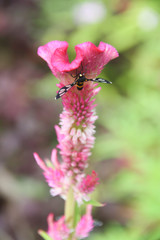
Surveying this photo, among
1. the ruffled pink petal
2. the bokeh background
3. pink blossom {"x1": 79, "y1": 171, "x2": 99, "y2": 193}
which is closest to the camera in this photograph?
the ruffled pink petal

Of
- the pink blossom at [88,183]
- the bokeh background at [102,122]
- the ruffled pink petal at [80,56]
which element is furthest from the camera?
the bokeh background at [102,122]

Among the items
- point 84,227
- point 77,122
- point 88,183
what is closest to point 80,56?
point 77,122

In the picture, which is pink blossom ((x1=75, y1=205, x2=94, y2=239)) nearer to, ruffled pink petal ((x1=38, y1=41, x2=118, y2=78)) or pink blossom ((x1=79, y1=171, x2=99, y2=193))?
pink blossom ((x1=79, y1=171, x2=99, y2=193))

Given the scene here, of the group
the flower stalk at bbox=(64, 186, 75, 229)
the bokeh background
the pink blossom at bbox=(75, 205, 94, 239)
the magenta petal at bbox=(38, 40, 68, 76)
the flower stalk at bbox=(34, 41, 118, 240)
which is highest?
the bokeh background

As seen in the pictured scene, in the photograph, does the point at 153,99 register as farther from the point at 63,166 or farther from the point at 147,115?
the point at 63,166

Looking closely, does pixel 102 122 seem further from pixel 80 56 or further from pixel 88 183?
pixel 80 56

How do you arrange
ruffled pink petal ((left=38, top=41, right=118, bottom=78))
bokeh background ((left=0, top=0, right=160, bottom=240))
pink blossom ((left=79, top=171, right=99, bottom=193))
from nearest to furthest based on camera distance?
ruffled pink petal ((left=38, top=41, right=118, bottom=78)), pink blossom ((left=79, top=171, right=99, bottom=193)), bokeh background ((left=0, top=0, right=160, bottom=240))

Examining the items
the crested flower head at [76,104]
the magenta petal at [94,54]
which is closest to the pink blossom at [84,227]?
the crested flower head at [76,104]

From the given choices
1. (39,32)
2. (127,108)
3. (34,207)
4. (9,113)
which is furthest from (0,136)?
(39,32)

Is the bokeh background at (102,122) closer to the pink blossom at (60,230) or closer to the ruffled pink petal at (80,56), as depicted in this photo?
the pink blossom at (60,230)

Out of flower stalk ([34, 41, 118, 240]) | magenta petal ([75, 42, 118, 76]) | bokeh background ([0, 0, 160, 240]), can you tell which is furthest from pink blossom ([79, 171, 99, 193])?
bokeh background ([0, 0, 160, 240])
